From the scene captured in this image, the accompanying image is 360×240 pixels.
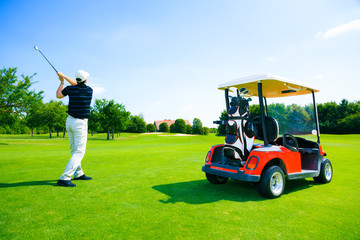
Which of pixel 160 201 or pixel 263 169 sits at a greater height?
pixel 263 169

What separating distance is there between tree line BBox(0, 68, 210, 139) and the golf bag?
3357 cm

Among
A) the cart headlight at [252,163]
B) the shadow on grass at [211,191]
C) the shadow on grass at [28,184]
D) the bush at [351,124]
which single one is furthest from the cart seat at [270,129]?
the bush at [351,124]

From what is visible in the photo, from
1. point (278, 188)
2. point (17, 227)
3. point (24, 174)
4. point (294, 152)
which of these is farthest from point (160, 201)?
point (24, 174)

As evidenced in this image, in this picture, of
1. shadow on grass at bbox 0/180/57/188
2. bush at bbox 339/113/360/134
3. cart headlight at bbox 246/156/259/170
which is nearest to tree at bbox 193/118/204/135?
bush at bbox 339/113/360/134

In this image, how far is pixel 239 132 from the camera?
15.5 feet

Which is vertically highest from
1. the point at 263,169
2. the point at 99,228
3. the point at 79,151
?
the point at 79,151

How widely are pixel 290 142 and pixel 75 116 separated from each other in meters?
5.27

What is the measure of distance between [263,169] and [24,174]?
22.3 feet

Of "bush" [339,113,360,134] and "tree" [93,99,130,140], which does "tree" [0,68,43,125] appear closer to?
"tree" [93,99,130,140]

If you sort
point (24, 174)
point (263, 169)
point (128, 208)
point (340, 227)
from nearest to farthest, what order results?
point (340, 227) → point (128, 208) → point (263, 169) → point (24, 174)

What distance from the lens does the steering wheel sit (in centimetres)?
507

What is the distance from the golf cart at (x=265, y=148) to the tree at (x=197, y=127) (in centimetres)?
7582

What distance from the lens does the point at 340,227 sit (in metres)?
3.04

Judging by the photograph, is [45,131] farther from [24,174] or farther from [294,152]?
[294,152]
